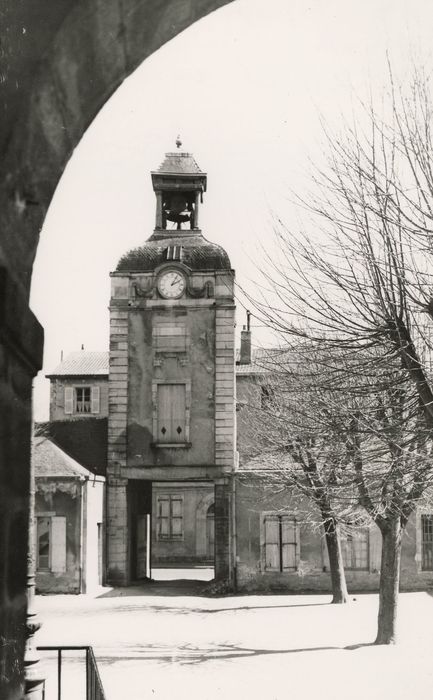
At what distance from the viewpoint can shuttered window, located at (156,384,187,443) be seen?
24.6m

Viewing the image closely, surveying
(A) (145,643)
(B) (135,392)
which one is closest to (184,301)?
(B) (135,392)

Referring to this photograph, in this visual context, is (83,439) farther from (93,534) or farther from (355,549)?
(355,549)

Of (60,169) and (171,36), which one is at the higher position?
(171,36)

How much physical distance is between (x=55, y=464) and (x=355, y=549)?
29.9ft

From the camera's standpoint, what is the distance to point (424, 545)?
75.9ft

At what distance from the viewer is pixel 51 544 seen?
2239 cm

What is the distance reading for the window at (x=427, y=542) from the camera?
23000 millimetres

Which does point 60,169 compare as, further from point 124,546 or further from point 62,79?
point 124,546

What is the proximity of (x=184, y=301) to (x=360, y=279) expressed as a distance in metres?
17.4

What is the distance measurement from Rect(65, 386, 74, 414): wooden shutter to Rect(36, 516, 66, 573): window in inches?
411

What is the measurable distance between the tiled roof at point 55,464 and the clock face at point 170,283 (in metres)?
5.84

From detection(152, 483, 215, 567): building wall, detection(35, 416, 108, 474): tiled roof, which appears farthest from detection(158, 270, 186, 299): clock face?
detection(152, 483, 215, 567): building wall

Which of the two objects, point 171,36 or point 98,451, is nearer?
point 171,36

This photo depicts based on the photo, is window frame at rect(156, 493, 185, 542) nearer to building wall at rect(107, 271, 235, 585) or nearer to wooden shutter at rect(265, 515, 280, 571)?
building wall at rect(107, 271, 235, 585)
